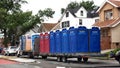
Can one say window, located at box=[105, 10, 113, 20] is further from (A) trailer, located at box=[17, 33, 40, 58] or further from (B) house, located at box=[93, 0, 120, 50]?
(A) trailer, located at box=[17, 33, 40, 58]

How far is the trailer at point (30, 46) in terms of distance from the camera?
43.1 m

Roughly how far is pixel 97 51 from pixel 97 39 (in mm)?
998

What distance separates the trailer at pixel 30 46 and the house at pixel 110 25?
34.2 ft

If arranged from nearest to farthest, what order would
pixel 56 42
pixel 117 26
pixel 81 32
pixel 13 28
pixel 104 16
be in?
pixel 81 32 → pixel 56 42 → pixel 117 26 → pixel 104 16 → pixel 13 28

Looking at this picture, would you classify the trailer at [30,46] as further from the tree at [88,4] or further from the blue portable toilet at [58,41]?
the tree at [88,4]

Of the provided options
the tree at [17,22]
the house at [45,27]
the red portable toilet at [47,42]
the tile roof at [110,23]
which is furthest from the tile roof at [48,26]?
the red portable toilet at [47,42]

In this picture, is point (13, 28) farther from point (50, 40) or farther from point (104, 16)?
point (50, 40)

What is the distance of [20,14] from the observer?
78.2 m

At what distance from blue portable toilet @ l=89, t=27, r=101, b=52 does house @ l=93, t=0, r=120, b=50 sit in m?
18.7

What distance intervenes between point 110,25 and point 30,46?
12.8 metres

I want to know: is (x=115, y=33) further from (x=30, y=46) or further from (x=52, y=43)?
(x=52, y=43)

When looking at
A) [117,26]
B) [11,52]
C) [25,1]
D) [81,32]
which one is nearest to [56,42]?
[81,32]

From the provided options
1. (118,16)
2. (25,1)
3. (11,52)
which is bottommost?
(11,52)

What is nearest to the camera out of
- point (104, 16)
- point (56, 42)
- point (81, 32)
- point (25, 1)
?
point (81, 32)
